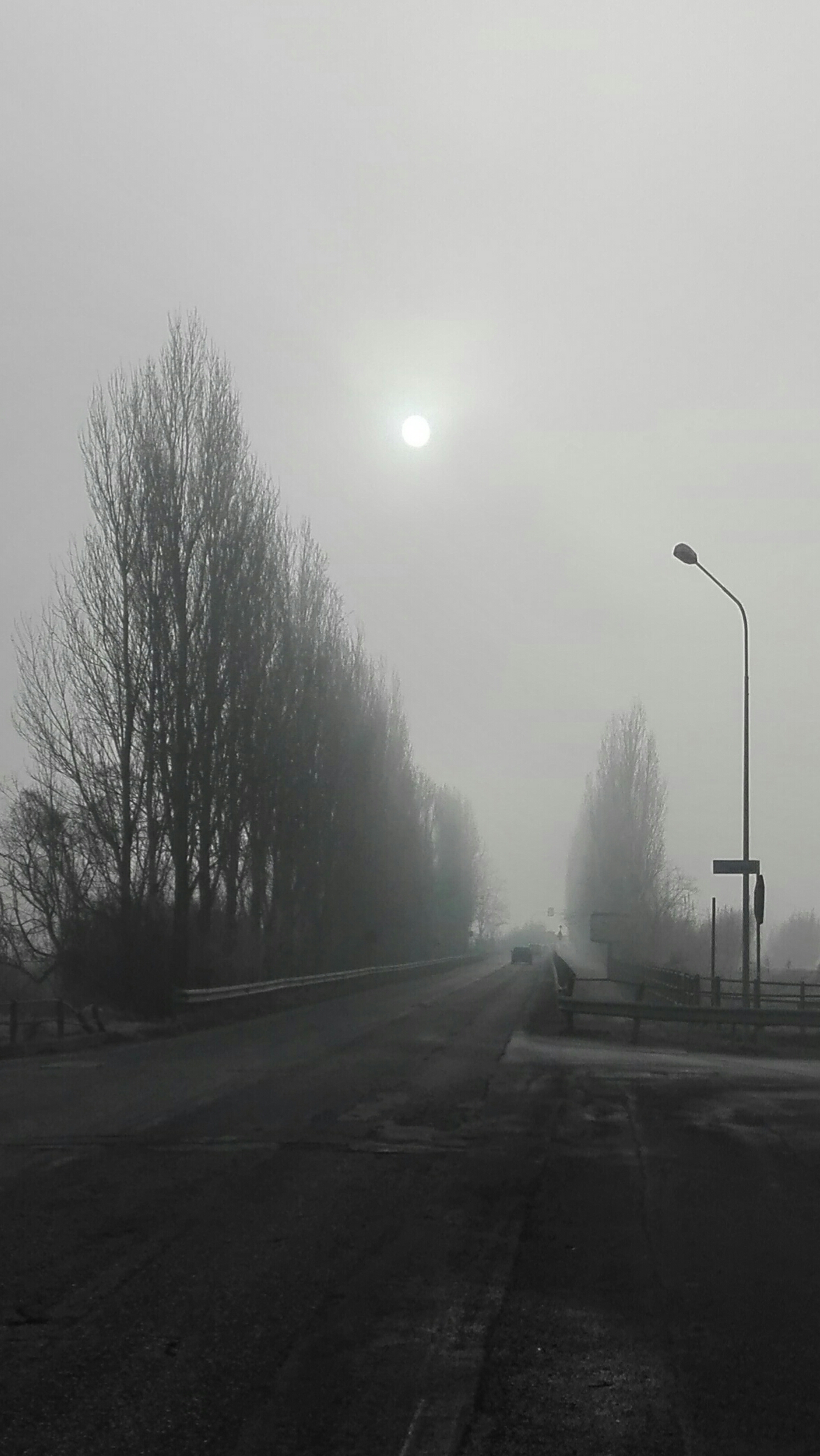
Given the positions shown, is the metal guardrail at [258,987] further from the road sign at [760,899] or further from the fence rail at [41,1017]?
the road sign at [760,899]

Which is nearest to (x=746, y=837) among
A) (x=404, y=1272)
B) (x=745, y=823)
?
(x=745, y=823)

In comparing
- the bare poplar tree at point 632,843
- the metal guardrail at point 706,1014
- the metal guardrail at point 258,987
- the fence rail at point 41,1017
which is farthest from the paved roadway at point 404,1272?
the bare poplar tree at point 632,843

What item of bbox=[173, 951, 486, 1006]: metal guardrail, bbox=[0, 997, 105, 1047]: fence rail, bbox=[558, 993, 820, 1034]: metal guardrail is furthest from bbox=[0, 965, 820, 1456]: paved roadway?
bbox=[173, 951, 486, 1006]: metal guardrail

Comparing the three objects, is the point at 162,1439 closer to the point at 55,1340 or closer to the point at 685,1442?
the point at 55,1340

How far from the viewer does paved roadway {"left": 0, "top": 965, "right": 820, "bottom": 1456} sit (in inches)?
188

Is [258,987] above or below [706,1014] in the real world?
below

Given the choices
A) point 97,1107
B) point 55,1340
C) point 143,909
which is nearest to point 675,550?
point 143,909

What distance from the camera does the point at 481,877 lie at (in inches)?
6053

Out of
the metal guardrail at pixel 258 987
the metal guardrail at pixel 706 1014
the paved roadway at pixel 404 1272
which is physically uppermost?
the paved roadway at pixel 404 1272

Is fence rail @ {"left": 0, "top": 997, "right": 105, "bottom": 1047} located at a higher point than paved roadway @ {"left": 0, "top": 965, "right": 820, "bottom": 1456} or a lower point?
lower

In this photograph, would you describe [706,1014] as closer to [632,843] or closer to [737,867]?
[737,867]

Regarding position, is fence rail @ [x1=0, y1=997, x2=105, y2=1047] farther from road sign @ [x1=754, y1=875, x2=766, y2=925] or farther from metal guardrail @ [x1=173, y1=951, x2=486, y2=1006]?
road sign @ [x1=754, y1=875, x2=766, y2=925]

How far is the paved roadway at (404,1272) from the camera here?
15.7 feet

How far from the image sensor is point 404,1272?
22.2 ft
